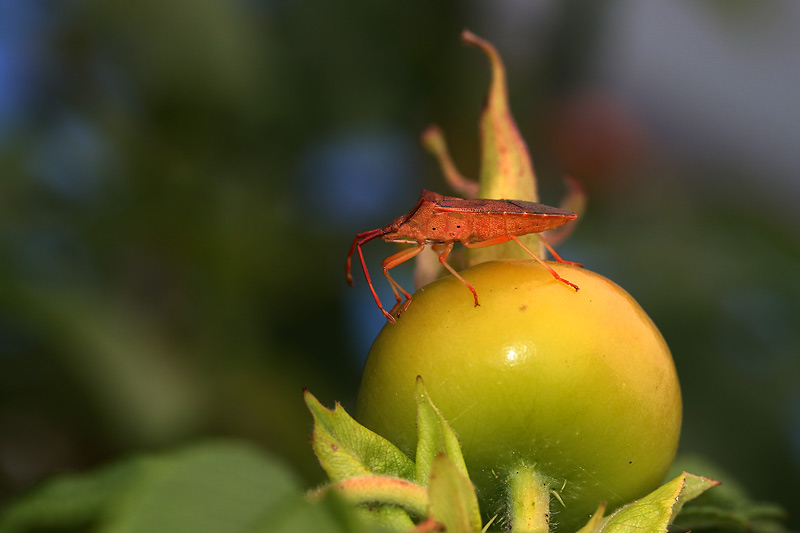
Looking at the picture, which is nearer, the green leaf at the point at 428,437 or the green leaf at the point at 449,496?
the green leaf at the point at 449,496

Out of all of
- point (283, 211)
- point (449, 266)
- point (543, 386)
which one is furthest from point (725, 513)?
point (283, 211)

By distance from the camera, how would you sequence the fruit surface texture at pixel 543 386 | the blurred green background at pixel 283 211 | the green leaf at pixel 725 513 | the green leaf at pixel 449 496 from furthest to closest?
the blurred green background at pixel 283 211 < the green leaf at pixel 725 513 < the fruit surface texture at pixel 543 386 < the green leaf at pixel 449 496

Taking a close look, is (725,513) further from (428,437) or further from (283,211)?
(283,211)

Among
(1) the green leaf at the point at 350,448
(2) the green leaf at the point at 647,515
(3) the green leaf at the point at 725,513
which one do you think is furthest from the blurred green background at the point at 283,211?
(2) the green leaf at the point at 647,515

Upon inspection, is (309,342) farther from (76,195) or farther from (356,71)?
(356,71)

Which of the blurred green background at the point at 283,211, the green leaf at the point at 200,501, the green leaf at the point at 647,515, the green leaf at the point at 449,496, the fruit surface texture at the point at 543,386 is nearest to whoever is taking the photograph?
the green leaf at the point at 200,501

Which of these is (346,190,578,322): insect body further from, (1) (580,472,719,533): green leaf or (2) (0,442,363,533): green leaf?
(2) (0,442,363,533): green leaf

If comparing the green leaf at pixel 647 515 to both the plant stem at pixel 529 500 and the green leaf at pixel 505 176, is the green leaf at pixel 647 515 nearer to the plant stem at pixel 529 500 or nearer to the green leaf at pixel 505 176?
the plant stem at pixel 529 500
